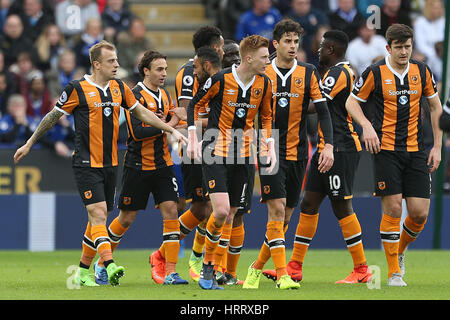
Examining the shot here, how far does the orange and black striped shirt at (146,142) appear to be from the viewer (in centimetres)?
1047

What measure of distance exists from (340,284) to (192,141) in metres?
2.30

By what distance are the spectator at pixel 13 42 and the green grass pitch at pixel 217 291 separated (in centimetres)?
449

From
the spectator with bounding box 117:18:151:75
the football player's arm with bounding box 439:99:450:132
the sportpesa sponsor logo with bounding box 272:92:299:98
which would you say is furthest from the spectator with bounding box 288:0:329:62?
the football player's arm with bounding box 439:99:450:132

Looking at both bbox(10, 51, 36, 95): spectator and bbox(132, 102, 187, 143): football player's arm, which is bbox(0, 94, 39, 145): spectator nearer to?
bbox(10, 51, 36, 95): spectator

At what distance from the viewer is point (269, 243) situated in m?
9.74

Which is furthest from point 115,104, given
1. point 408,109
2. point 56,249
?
point 56,249

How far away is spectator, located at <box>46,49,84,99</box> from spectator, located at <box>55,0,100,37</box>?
4.29 ft

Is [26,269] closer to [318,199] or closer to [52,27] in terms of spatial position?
[318,199]

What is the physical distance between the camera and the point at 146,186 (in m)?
10.5

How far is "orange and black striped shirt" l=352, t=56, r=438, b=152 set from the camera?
10.0 m

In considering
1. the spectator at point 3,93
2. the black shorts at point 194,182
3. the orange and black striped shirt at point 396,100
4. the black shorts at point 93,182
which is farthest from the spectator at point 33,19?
the orange and black striped shirt at point 396,100

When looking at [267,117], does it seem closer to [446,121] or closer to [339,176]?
[339,176]

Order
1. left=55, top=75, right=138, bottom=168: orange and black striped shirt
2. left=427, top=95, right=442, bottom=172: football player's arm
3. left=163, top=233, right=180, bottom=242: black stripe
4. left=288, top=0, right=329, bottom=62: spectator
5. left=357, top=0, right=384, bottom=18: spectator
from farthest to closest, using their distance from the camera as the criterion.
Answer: left=357, top=0, right=384, bottom=18: spectator
left=288, top=0, right=329, bottom=62: spectator
left=163, top=233, right=180, bottom=242: black stripe
left=427, top=95, right=442, bottom=172: football player's arm
left=55, top=75, right=138, bottom=168: orange and black striped shirt

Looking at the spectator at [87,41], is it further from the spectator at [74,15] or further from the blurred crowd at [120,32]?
the spectator at [74,15]
